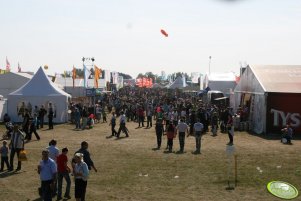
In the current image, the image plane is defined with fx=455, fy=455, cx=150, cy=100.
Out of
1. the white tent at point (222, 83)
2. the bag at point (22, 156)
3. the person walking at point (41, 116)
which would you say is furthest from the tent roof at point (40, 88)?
the white tent at point (222, 83)

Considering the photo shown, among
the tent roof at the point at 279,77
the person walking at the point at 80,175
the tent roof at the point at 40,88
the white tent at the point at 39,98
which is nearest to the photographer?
the person walking at the point at 80,175

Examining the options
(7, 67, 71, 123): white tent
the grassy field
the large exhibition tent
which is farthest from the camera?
(7, 67, 71, 123): white tent

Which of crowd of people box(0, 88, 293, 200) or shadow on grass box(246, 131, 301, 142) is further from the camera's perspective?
shadow on grass box(246, 131, 301, 142)

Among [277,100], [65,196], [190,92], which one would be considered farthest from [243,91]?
[190,92]

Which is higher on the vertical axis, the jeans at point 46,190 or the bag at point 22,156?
the bag at point 22,156

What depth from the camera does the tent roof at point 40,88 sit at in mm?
33406

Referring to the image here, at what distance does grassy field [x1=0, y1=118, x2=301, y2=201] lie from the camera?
1298 cm

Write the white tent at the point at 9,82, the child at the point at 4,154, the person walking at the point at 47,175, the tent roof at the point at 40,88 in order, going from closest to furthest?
the person walking at the point at 47,175
the child at the point at 4,154
the tent roof at the point at 40,88
the white tent at the point at 9,82

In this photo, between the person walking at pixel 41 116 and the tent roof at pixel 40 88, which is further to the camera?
the tent roof at pixel 40 88

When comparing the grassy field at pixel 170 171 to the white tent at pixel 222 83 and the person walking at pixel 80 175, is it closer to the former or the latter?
the person walking at pixel 80 175

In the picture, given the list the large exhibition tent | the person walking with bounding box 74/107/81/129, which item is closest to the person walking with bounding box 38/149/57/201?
the large exhibition tent

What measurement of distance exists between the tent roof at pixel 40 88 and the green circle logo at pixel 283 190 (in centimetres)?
2320

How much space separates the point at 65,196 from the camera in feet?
40.7

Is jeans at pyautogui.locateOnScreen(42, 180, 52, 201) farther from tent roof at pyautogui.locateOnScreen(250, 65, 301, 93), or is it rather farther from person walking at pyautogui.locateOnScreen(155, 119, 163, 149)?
tent roof at pyautogui.locateOnScreen(250, 65, 301, 93)
